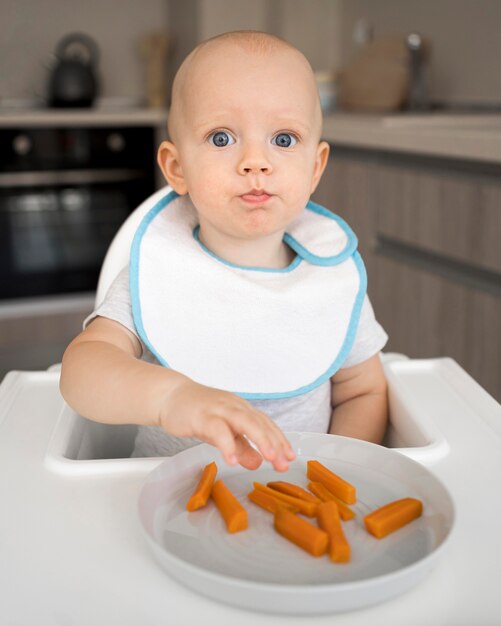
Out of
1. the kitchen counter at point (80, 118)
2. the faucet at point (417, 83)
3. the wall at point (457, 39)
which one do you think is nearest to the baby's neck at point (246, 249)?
the wall at point (457, 39)

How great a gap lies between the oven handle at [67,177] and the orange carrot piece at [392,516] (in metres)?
3.24

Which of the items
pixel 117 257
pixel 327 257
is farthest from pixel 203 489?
pixel 117 257

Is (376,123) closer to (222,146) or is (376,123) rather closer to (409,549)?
(222,146)

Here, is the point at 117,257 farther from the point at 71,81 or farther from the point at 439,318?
the point at 71,81

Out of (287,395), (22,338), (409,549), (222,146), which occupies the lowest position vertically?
(22,338)

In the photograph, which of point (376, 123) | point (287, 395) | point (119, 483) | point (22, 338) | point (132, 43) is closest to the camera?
point (119, 483)

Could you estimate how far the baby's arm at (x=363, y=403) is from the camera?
101 cm

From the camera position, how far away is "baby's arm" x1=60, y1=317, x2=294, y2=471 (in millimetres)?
591

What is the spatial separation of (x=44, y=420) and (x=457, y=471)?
442 millimetres

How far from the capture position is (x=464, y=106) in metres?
3.09

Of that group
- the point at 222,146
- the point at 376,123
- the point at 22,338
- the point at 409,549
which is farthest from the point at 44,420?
the point at 22,338

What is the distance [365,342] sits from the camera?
1058 mm

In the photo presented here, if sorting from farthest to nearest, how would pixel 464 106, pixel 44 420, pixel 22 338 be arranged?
pixel 22 338 < pixel 464 106 < pixel 44 420

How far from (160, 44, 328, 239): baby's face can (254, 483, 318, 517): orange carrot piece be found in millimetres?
365
